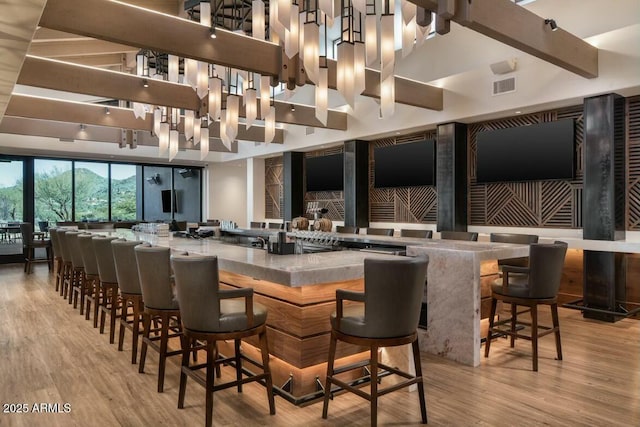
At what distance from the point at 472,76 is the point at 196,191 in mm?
9841

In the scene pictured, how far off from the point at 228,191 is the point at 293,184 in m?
3.94

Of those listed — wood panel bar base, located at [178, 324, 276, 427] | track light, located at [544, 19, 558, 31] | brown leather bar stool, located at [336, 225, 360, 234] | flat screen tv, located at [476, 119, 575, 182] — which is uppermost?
track light, located at [544, 19, 558, 31]

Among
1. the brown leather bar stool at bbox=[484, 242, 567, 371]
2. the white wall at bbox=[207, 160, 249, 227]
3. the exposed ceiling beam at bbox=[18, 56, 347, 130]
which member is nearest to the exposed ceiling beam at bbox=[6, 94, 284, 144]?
the exposed ceiling beam at bbox=[18, 56, 347, 130]

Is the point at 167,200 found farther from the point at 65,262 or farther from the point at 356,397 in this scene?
the point at 356,397

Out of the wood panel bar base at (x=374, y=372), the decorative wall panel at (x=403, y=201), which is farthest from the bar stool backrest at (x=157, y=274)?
the decorative wall panel at (x=403, y=201)

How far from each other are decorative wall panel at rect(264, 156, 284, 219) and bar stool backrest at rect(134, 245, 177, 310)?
908 centimetres

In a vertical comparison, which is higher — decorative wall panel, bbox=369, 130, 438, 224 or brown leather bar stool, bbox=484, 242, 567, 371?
decorative wall panel, bbox=369, 130, 438, 224

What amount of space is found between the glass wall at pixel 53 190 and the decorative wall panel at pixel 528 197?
10.5 meters

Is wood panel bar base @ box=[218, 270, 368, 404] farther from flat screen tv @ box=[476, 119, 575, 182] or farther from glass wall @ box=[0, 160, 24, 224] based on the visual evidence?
glass wall @ box=[0, 160, 24, 224]

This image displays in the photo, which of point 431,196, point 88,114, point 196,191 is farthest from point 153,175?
point 431,196

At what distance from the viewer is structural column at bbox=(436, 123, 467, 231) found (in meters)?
7.41

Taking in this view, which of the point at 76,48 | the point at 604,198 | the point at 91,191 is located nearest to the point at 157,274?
the point at 604,198

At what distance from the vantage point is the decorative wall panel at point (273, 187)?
1248cm

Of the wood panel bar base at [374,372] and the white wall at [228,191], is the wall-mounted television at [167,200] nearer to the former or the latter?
the white wall at [228,191]
